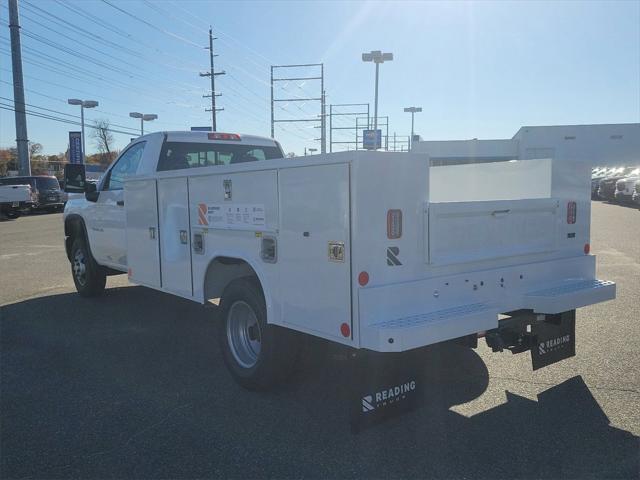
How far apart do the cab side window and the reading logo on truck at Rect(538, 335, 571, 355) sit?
16.1 ft

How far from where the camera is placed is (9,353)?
5.77 meters

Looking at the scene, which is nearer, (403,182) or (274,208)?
(403,182)

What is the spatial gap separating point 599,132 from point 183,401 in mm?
72476

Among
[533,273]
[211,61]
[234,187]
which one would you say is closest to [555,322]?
[533,273]

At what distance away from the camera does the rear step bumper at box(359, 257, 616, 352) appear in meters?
3.34

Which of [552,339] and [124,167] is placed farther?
[124,167]

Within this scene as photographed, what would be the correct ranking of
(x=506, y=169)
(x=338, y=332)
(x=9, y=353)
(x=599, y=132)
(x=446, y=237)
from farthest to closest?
(x=599, y=132)
(x=9, y=353)
(x=506, y=169)
(x=446, y=237)
(x=338, y=332)

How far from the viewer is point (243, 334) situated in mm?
4758

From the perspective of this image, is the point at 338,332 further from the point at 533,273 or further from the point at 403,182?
the point at 533,273

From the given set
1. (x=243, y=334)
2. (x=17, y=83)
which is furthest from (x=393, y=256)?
(x=17, y=83)

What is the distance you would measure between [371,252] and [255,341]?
170 centimetres

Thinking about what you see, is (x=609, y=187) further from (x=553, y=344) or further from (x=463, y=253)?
(x=463, y=253)

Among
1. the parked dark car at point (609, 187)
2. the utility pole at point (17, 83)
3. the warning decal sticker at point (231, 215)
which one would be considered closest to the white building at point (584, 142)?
the parked dark car at point (609, 187)

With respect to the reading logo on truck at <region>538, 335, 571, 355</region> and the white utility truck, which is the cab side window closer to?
the white utility truck
